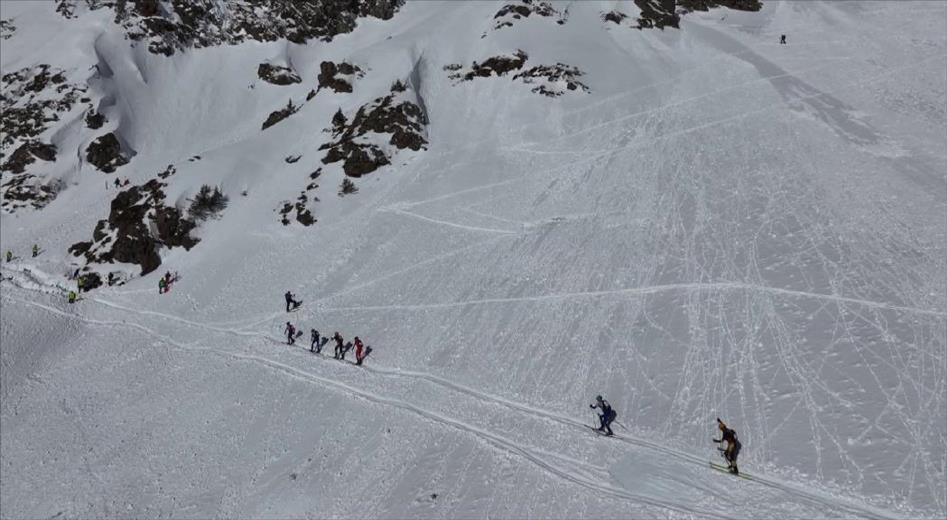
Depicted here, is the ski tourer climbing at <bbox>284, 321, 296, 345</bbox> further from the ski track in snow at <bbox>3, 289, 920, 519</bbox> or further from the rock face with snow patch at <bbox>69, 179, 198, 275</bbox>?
the rock face with snow patch at <bbox>69, 179, 198, 275</bbox>

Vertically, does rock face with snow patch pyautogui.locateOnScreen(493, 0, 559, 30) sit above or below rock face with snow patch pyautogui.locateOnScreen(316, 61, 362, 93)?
above

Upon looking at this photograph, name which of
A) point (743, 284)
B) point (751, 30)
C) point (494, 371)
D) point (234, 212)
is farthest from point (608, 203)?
point (751, 30)

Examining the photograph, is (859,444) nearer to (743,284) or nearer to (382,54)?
(743,284)

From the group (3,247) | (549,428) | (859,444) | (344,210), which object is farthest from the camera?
(3,247)

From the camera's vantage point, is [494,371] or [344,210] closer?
[494,371]

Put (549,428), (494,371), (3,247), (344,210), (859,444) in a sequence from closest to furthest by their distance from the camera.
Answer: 1. (859,444)
2. (549,428)
3. (494,371)
4. (344,210)
5. (3,247)

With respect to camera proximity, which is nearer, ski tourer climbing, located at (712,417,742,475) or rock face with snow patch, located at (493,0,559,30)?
ski tourer climbing, located at (712,417,742,475)

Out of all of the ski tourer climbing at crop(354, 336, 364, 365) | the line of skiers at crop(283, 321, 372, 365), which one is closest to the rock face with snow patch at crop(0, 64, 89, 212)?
the line of skiers at crop(283, 321, 372, 365)

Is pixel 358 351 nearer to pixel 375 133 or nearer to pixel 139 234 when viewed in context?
pixel 375 133
